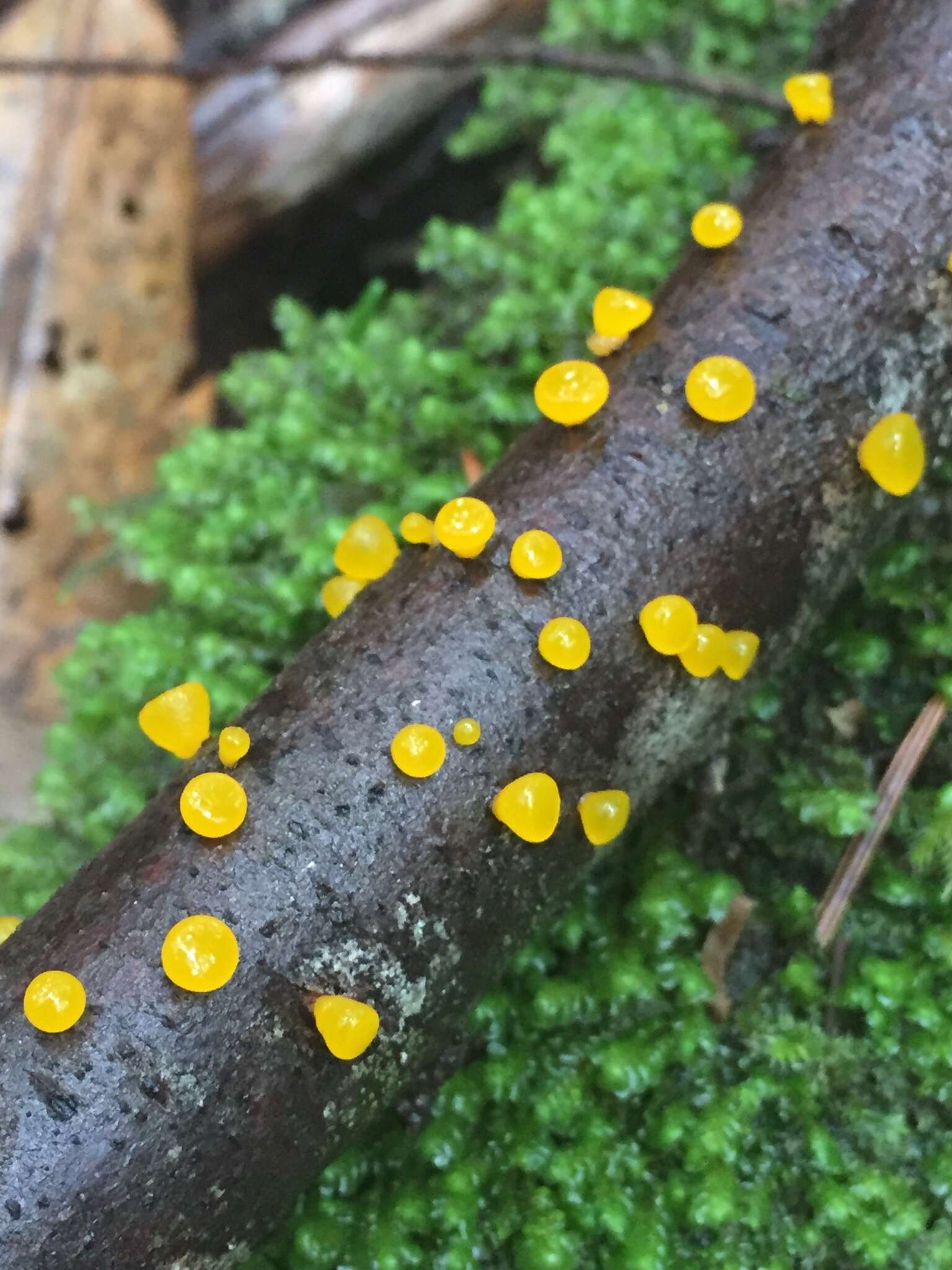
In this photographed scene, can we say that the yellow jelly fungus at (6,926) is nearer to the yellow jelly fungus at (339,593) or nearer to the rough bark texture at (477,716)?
the rough bark texture at (477,716)

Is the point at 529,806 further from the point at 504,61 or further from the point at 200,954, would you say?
the point at 504,61

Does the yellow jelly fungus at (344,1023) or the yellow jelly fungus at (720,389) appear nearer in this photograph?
the yellow jelly fungus at (344,1023)

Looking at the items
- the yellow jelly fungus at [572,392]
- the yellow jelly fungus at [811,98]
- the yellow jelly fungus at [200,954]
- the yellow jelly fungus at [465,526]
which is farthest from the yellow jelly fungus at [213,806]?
the yellow jelly fungus at [811,98]

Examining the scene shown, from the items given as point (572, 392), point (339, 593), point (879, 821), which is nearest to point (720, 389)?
point (572, 392)

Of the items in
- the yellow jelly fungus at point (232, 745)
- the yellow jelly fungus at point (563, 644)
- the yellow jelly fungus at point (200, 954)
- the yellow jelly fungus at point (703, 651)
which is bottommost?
the yellow jelly fungus at point (703, 651)

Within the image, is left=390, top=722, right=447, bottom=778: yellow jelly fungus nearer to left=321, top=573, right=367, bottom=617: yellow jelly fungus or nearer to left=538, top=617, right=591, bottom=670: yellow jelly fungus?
left=538, top=617, right=591, bottom=670: yellow jelly fungus

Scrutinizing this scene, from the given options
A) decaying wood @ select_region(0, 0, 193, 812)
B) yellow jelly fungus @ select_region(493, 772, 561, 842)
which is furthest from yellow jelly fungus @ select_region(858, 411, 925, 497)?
decaying wood @ select_region(0, 0, 193, 812)

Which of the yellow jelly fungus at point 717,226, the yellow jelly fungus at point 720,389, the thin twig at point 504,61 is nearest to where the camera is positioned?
the yellow jelly fungus at point 720,389
